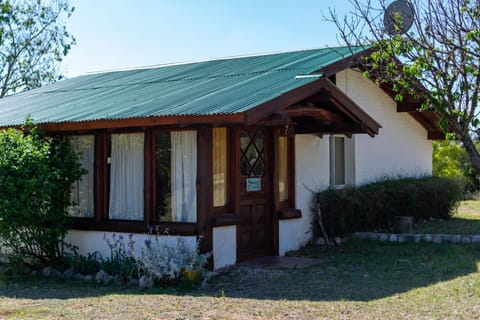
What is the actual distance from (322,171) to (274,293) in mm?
4955

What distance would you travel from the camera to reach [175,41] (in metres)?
21.3

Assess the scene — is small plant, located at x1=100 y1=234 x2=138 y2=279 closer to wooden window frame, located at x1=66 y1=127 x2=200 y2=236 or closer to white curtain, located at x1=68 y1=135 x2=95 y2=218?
wooden window frame, located at x1=66 y1=127 x2=200 y2=236

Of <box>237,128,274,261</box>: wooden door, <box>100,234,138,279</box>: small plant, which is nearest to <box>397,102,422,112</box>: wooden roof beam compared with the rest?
<box>237,128,274,261</box>: wooden door

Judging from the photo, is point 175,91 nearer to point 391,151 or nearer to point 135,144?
point 135,144

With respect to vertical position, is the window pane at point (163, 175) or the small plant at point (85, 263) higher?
the window pane at point (163, 175)

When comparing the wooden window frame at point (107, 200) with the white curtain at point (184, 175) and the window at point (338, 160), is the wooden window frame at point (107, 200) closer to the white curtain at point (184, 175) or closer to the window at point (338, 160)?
the white curtain at point (184, 175)

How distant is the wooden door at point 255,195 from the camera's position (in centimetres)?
1062

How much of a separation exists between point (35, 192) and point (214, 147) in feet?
9.43

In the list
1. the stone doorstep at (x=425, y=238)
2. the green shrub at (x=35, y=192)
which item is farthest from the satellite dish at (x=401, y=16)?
the green shrub at (x=35, y=192)

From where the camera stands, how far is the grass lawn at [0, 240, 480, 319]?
23.2ft

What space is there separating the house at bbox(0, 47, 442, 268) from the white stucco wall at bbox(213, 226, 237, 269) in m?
0.02

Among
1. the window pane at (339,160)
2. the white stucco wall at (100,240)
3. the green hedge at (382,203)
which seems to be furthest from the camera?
the window pane at (339,160)

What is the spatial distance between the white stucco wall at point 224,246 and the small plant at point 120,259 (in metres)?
1.27

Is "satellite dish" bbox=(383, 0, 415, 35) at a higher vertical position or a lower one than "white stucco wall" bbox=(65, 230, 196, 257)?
higher
